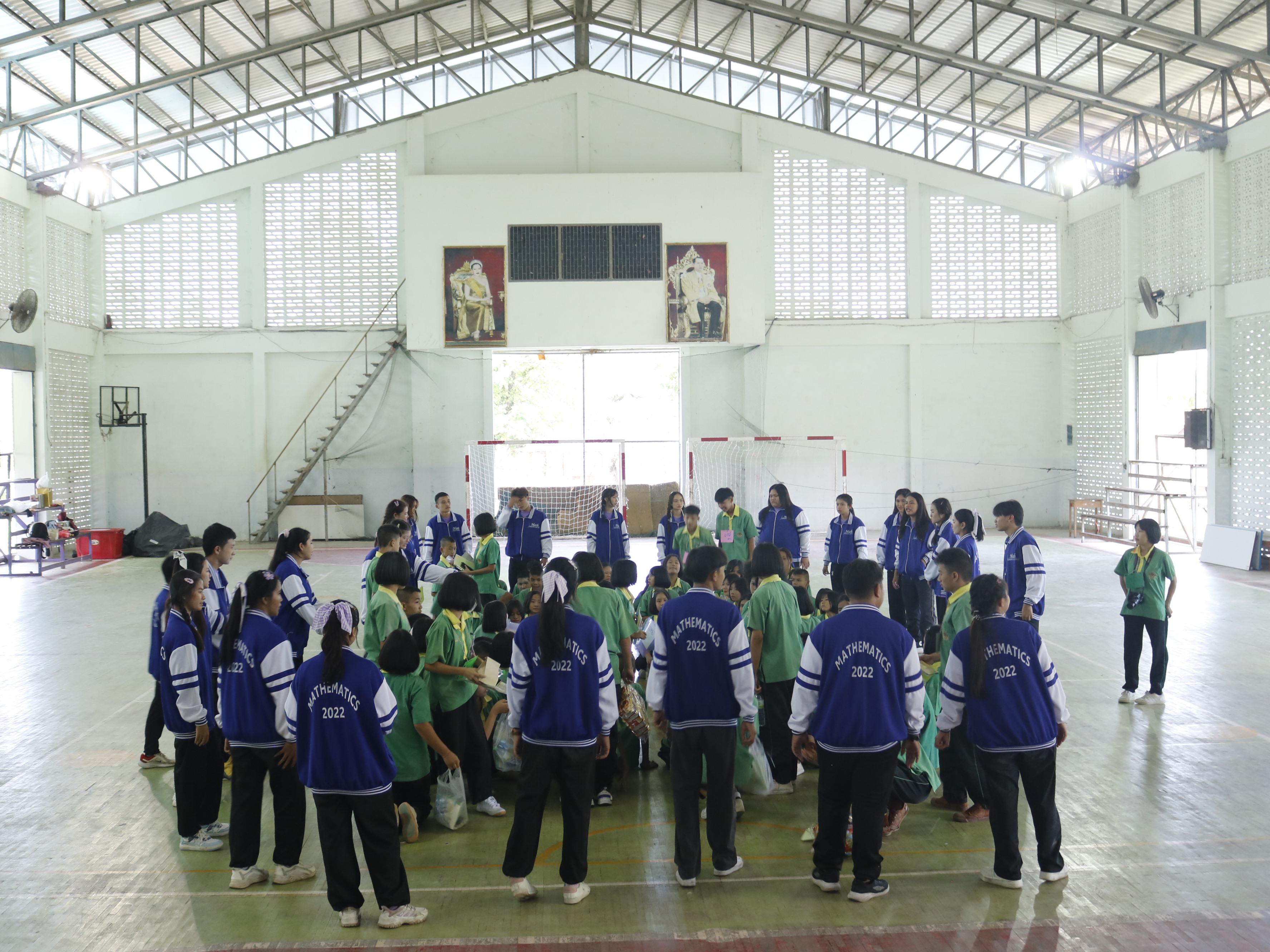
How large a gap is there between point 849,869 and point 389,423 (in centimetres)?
1897

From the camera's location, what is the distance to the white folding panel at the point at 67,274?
20484 millimetres

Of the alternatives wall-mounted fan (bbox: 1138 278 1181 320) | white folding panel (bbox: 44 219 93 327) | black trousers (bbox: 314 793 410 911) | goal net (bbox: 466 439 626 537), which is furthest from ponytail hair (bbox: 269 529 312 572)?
wall-mounted fan (bbox: 1138 278 1181 320)

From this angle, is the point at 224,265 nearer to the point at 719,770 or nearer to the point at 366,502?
the point at 366,502

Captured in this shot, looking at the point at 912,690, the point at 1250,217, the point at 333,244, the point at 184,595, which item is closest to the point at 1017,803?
the point at 912,690

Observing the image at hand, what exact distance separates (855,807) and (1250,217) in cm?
1629

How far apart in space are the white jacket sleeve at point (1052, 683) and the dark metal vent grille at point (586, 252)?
55.0 ft

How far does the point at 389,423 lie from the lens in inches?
898

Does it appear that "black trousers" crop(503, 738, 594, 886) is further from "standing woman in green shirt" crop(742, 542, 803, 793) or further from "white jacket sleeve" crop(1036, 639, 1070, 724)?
"white jacket sleeve" crop(1036, 639, 1070, 724)

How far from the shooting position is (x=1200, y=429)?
17516mm

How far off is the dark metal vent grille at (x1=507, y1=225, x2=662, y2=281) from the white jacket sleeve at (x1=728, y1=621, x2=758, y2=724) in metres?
16.6

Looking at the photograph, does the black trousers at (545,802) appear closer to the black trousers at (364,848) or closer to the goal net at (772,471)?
the black trousers at (364,848)

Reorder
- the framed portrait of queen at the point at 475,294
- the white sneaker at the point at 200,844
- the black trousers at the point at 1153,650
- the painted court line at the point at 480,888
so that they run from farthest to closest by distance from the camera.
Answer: the framed portrait of queen at the point at 475,294
the black trousers at the point at 1153,650
the white sneaker at the point at 200,844
the painted court line at the point at 480,888

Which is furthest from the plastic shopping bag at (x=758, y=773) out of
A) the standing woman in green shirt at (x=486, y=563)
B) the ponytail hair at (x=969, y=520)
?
A: the standing woman in green shirt at (x=486, y=563)

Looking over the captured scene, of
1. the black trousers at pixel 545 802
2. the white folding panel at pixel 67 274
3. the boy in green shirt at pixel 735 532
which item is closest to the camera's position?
the black trousers at pixel 545 802
